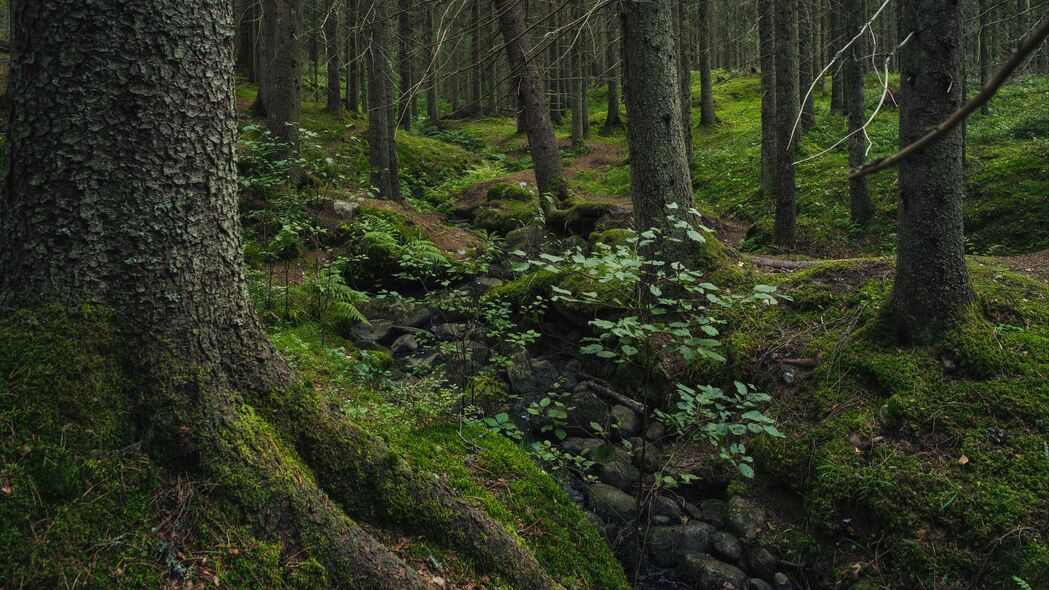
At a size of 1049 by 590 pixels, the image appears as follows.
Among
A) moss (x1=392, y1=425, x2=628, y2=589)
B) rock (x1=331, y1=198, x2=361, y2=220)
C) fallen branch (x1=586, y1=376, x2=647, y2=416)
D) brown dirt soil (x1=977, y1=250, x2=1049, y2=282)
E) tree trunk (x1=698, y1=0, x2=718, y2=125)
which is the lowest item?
fallen branch (x1=586, y1=376, x2=647, y2=416)

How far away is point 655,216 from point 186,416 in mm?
5097

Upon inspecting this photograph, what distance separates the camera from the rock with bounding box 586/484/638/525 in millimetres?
4648

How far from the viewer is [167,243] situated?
2221 mm

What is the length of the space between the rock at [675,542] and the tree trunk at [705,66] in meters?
18.1

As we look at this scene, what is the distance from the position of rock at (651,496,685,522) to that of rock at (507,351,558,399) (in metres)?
1.77

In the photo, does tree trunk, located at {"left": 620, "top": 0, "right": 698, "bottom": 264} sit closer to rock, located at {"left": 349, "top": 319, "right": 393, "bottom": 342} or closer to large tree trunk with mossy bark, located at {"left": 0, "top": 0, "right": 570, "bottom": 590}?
rock, located at {"left": 349, "top": 319, "right": 393, "bottom": 342}

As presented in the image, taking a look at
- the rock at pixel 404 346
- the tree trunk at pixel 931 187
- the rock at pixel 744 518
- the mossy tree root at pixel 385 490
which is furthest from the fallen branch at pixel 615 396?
the mossy tree root at pixel 385 490

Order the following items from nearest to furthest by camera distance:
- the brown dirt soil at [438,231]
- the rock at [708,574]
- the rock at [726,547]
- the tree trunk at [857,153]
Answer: the rock at [708,574] → the rock at [726,547] → the brown dirt soil at [438,231] → the tree trunk at [857,153]

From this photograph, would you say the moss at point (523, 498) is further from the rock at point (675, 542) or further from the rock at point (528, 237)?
the rock at point (528, 237)

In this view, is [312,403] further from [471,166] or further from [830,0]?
[830,0]

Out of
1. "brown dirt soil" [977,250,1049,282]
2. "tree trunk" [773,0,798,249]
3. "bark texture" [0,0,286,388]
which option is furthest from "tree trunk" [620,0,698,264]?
"bark texture" [0,0,286,388]

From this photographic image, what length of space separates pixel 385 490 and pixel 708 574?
260 centimetres

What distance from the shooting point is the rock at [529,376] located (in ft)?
21.1

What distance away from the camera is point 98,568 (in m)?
1.89
